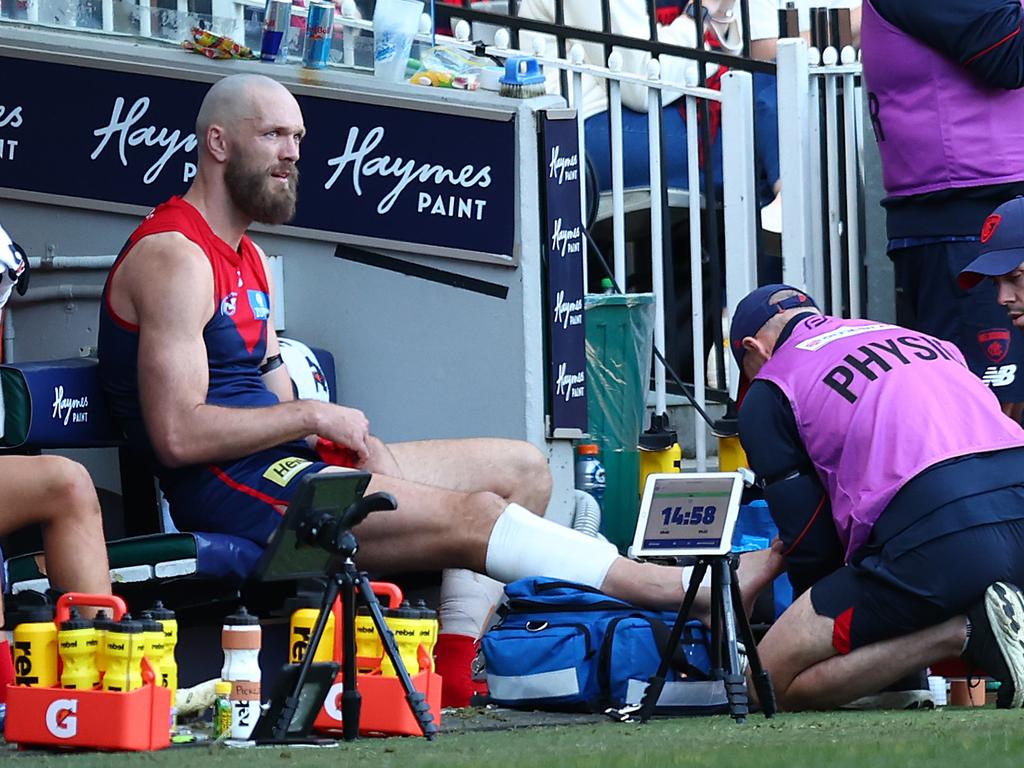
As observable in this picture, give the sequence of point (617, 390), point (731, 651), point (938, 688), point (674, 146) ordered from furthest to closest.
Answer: point (674, 146)
point (617, 390)
point (938, 688)
point (731, 651)

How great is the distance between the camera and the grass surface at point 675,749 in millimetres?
3855

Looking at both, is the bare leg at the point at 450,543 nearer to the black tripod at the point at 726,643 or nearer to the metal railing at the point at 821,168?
the black tripod at the point at 726,643

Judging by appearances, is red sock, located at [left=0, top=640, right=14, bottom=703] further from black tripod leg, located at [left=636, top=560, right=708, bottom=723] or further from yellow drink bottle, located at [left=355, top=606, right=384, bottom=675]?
black tripod leg, located at [left=636, top=560, right=708, bottom=723]

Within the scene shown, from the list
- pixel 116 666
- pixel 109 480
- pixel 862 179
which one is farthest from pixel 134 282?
pixel 862 179

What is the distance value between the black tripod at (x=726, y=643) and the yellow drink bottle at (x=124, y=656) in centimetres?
131

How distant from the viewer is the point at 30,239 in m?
6.80

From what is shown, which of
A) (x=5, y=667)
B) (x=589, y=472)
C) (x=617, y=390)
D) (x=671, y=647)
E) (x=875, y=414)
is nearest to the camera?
(x=5, y=667)

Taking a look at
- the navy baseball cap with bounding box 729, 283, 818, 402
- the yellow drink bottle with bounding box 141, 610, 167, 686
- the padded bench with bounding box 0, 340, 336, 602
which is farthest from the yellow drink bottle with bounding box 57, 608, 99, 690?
the navy baseball cap with bounding box 729, 283, 818, 402

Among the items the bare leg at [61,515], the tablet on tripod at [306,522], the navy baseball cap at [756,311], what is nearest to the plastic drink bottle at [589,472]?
the navy baseball cap at [756,311]

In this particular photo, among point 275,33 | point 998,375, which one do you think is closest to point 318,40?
point 275,33

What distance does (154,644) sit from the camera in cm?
436

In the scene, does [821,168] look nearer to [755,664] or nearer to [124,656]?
[755,664]

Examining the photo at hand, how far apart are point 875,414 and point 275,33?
2.46 meters

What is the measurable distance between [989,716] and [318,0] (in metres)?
3.31
